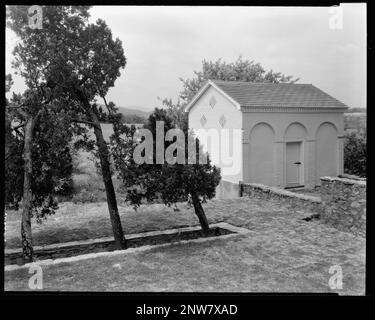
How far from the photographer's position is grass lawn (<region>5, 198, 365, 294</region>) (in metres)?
6.31

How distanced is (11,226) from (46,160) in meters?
3.08

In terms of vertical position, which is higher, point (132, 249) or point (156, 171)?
point (156, 171)

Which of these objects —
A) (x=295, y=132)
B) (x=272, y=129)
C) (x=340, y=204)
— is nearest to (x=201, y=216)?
(x=340, y=204)

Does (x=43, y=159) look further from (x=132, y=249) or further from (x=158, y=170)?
(x=132, y=249)

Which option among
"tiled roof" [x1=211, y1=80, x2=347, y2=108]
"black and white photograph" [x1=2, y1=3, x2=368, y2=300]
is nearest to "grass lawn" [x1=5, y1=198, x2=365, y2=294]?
"black and white photograph" [x1=2, y1=3, x2=368, y2=300]

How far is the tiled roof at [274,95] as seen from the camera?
14.1m

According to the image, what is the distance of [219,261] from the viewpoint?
7316 millimetres

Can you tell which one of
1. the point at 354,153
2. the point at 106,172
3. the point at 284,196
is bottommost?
the point at 284,196

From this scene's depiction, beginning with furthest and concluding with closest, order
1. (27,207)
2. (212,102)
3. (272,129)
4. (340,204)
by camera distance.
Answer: (272,129) → (212,102) → (340,204) → (27,207)

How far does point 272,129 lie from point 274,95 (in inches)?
49.8

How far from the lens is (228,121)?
14.3 meters

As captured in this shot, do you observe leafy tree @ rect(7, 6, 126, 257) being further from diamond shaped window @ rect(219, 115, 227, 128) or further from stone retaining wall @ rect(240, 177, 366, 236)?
diamond shaped window @ rect(219, 115, 227, 128)
